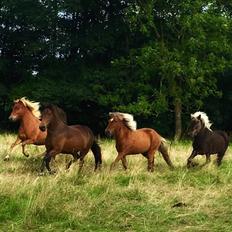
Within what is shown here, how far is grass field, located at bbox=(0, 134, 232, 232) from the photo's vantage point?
7098mm

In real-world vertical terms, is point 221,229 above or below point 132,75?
below

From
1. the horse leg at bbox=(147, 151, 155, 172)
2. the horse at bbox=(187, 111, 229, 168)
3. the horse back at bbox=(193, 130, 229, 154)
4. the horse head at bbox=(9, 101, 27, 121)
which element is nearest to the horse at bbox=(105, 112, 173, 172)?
the horse leg at bbox=(147, 151, 155, 172)

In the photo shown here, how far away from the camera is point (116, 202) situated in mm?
8242

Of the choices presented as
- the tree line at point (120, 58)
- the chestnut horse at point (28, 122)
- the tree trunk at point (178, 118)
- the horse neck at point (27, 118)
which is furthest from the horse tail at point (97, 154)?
the tree trunk at point (178, 118)

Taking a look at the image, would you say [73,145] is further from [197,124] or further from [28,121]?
[197,124]

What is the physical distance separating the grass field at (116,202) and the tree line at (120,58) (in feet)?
52.7

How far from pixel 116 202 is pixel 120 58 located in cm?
2254

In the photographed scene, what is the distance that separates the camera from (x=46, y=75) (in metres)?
31.4

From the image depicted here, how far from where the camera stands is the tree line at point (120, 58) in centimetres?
2670

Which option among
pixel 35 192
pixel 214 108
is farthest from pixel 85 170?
pixel 214 108

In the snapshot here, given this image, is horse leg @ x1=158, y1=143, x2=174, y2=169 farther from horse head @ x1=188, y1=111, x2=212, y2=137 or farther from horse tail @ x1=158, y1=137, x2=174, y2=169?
horse head @ x1=188, y1=111, x2=212, y2=137

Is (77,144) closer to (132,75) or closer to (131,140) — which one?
(131,140)

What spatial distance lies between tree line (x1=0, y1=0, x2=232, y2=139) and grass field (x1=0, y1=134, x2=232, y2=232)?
1607cm

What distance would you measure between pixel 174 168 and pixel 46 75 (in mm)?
19751
